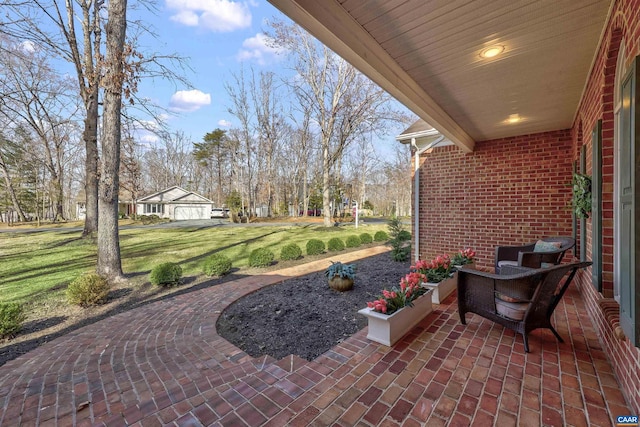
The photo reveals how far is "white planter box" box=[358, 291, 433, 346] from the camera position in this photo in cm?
250

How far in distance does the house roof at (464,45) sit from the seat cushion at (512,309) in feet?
7.48

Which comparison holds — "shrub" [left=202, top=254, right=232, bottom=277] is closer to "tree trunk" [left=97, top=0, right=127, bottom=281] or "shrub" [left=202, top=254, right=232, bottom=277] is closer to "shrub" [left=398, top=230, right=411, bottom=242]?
"tree trunk" [left=97, top=0, right=127, bottom=281]

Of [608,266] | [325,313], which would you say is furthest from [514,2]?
[325,313]

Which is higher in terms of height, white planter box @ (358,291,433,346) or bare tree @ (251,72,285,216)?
bare tree @ (251,72,285,216)

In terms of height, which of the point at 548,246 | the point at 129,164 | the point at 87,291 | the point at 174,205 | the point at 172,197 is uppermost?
the point at 129,164

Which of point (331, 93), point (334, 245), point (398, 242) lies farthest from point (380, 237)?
point (331, 93)

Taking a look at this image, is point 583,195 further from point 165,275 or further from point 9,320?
point 9,320

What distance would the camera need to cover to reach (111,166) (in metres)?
5.39

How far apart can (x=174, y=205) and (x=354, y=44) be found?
33088 mm

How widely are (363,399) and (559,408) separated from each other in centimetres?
124

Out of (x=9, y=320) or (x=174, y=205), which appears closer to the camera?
(x=9, y=320)

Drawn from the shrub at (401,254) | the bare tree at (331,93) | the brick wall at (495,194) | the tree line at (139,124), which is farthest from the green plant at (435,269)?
the bare tree at (331,93)

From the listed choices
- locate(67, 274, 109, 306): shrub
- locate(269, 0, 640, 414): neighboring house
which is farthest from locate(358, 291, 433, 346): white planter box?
locate(67, 274, 109, 306): shrub

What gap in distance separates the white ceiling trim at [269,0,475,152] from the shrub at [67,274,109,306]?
5026mm
